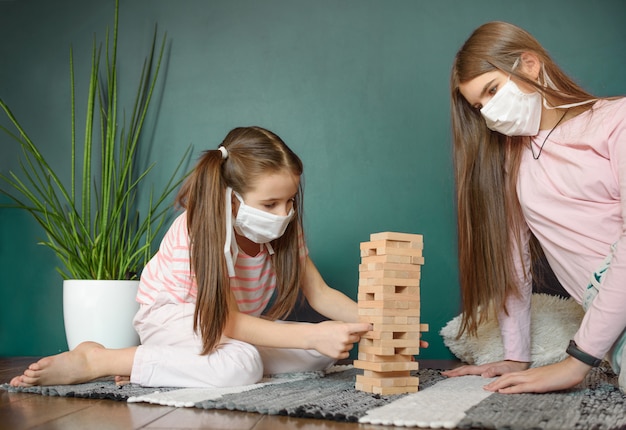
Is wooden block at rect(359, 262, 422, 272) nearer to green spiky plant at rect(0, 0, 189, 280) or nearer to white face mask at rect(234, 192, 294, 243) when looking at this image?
white face mask at rect(234, 192, 294, 243)

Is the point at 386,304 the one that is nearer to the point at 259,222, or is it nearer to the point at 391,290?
the point at 391,290

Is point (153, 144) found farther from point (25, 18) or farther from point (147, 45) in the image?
point (25, 18)

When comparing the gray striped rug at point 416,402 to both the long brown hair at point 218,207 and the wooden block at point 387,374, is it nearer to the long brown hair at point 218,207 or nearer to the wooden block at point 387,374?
the wooden block at point 387,374

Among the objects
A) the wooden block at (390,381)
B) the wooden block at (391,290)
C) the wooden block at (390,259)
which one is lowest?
the wooden block at (390,381)

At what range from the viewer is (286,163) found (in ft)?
4.97

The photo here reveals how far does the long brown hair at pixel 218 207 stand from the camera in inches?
55.1

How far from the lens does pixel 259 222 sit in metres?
1.51

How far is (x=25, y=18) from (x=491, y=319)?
6.90 feet

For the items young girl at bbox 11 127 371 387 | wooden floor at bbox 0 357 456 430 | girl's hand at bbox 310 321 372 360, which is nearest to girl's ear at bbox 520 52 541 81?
young girl at bbox 11 127 371 387

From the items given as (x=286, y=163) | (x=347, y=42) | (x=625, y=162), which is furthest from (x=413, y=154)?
(x=625, y=162)

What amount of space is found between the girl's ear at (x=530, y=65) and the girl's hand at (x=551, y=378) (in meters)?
0.64

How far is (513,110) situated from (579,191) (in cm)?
24

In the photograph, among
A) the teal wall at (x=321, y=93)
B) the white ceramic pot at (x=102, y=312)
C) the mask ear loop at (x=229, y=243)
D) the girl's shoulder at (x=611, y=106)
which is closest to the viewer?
the girl's shoulder at (x=611, y=106)

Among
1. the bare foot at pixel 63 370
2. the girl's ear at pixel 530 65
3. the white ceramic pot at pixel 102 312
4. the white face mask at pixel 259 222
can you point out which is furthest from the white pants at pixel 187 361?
the girl's ear at pixel 530 65
